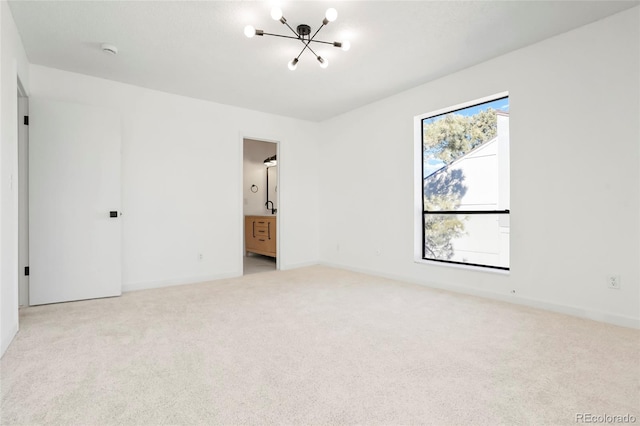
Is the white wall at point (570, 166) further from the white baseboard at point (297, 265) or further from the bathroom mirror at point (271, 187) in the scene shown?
the bathroom mirror at point (271, 187)

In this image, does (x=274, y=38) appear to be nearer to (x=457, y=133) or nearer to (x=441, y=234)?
(x=457, y=133)

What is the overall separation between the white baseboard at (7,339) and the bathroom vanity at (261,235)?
12.3 feet

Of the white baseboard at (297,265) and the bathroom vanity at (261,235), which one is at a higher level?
the bathroom vanity at (261,235)

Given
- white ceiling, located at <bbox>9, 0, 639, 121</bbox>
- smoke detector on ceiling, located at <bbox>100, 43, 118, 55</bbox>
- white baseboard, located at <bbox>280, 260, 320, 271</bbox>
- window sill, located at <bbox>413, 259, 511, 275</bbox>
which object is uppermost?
white ceiling, located at <bbox>9, 0, 639, 121</bbox>

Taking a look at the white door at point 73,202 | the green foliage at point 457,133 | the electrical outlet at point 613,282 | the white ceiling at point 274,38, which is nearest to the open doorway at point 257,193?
the white door at point 73,202

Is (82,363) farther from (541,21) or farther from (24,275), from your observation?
(541,21)

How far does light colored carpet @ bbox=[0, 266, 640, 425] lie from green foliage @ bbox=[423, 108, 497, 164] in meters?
1.87

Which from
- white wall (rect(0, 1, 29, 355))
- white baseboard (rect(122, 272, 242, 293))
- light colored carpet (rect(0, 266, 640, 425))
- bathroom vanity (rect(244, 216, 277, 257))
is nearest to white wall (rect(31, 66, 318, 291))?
white baseboard (rect(122, 272, 242, 293))

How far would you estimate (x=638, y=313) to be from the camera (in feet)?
8.63

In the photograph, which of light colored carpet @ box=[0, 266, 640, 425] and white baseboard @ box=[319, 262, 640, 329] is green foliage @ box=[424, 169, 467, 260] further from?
light colored carpet @ box=[0, 266, 640, 425]

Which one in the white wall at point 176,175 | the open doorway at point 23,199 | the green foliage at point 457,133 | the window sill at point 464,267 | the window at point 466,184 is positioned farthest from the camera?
the white wall at point 176,175

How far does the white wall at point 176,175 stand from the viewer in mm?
4027

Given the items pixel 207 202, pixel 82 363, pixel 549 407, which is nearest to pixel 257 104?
pixel 207 202

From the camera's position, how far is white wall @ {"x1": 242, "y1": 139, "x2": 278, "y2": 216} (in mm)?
7516
